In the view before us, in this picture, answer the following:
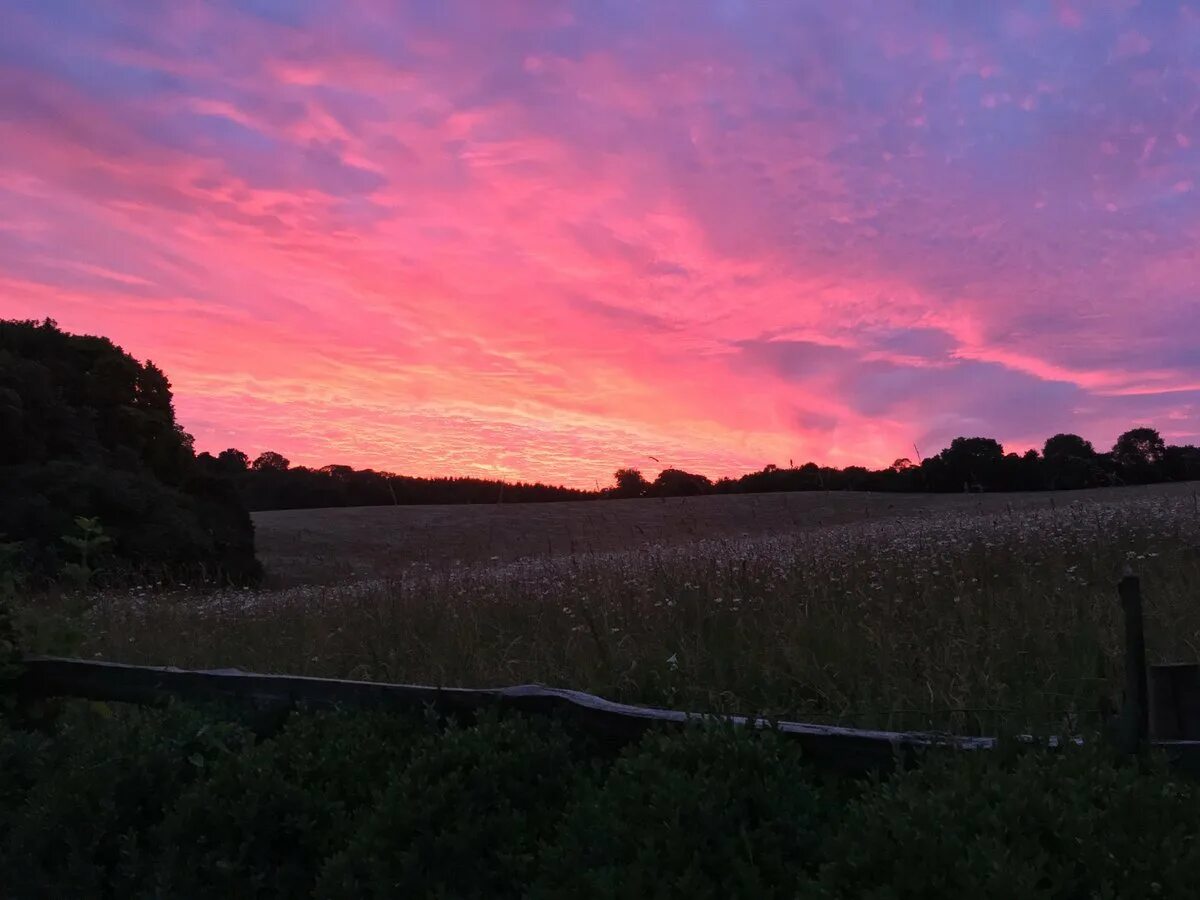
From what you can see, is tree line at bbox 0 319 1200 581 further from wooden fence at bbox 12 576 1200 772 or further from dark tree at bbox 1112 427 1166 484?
dark tree at bbox 1112 427 1166 484

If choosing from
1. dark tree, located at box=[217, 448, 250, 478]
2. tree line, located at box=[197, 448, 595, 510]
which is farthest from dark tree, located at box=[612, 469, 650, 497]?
tree line, located at box=[197, 448, 595, 510]

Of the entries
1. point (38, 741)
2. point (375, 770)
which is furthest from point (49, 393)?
point (375, 770)

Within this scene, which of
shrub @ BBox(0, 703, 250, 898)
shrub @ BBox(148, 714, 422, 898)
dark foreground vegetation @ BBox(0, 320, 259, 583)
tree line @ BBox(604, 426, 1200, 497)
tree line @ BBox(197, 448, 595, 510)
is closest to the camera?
shrub @ BBox(148, 714, 422, 898)

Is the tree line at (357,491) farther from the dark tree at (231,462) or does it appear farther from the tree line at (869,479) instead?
the dark tree at (231,462)

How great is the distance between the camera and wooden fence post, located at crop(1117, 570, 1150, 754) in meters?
2.95

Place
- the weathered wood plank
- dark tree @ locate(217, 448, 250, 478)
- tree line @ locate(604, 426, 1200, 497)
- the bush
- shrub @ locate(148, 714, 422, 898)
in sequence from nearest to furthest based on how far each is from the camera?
the weathered wood plank → shrub @ locate(148, 714, 422, 898) → the bush → dark tree @ locate(217, 448, 250, 478) → tree line @ locate(604, 426, 1200, 497)

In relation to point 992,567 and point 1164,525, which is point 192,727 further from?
point 1164,525

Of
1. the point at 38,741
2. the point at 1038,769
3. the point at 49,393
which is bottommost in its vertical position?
the point at 38,741

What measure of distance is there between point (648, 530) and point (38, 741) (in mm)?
8577

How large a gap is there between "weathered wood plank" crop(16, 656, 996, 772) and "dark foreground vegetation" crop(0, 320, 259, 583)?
8856 millimetres

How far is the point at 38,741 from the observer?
15.7 feet

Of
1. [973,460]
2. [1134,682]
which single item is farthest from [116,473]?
[973,460]

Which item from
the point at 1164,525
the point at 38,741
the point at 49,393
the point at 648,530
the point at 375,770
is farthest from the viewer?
the point at 49,393

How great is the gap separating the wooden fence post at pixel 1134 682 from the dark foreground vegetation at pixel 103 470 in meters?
13.2
